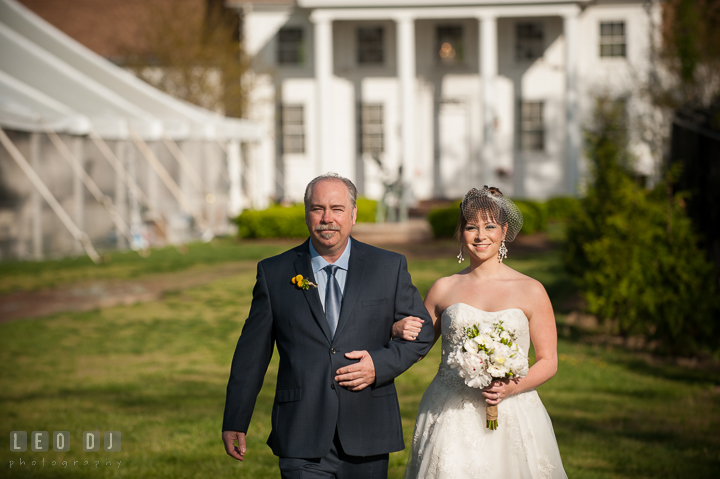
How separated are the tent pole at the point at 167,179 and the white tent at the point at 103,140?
3 cm

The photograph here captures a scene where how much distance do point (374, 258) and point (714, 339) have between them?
22.1ft

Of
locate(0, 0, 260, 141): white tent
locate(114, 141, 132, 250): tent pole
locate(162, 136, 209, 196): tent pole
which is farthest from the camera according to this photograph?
locate(162, 136, 209, 196): tent pole

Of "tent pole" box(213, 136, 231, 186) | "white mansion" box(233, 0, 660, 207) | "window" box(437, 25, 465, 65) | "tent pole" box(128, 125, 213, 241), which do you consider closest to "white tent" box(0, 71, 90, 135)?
"tent pole" box(128, 125, 213, 241)

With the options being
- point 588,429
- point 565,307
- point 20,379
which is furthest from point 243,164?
point 588,429

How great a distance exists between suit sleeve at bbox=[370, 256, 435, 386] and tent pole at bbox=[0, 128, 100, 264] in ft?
45.1

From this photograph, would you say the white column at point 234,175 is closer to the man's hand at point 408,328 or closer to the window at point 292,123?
the window at point 292,123

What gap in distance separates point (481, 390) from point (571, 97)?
25702 millimetres

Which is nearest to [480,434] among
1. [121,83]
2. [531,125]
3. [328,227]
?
[328,227]

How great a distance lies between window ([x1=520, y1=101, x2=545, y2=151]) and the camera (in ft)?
98.9

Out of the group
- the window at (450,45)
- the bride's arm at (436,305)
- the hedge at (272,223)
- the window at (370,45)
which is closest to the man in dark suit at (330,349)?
the bride's arm at (436,305)

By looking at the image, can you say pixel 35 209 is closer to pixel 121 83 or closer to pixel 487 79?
pixel 121 83

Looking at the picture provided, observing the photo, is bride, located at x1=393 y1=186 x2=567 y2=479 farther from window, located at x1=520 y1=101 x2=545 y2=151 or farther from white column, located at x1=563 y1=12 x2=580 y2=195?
window, located at x1=520 y1=101 x2=545 y2=151

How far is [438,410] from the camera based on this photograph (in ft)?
12.3

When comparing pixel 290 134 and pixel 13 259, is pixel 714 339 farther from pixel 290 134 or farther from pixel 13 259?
pixel 290 134
